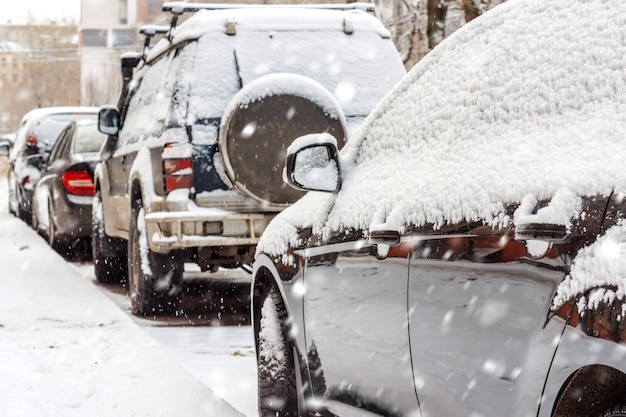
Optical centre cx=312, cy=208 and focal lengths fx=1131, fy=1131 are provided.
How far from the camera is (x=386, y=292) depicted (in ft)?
11.6

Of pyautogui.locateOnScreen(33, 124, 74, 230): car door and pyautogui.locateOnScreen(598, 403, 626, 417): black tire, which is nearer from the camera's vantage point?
pyautogui.locateOnScreen(598, 403, 626, 417): black tire

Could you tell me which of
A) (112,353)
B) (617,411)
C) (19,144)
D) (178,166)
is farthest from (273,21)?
(19,144)

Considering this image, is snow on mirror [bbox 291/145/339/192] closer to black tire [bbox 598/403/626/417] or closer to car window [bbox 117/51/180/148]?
black tire [bbox 598/403/626/417]

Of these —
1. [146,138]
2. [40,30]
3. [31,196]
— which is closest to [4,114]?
[40,30]

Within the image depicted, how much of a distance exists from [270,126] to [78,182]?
5957mm

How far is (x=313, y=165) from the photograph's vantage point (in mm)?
4152

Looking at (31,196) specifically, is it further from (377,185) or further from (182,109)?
(377,185)

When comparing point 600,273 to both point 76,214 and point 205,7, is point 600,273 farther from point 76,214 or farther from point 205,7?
point 76,214

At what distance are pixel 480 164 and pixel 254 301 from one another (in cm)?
218

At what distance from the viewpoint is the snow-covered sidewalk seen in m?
5.25

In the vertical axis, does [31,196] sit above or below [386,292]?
below

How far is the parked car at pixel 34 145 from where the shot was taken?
17859 millimetres

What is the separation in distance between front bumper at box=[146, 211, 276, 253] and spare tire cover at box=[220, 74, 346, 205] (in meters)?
0.20

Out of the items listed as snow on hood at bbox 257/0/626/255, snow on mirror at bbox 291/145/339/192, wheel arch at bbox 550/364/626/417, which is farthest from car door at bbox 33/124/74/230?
wheel arch at bbox 550/364/626/417
